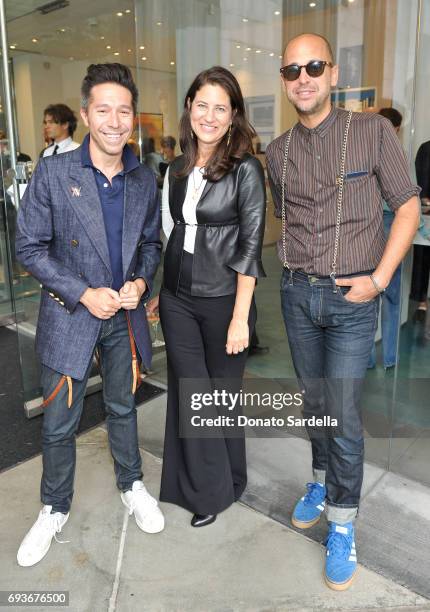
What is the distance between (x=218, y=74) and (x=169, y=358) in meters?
1.18

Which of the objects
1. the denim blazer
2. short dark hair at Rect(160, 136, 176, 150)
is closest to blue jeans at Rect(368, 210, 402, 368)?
the denim blazer

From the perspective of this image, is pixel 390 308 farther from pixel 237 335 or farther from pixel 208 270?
pixel 208 270

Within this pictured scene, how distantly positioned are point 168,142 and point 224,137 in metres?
2.09

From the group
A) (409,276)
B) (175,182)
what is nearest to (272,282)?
(409,276)

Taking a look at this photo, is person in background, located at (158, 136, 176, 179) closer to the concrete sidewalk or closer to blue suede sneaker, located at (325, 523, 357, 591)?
the concrete sidewalk

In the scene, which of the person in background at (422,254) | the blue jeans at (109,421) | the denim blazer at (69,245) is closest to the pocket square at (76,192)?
the denim blazer at (69,245)

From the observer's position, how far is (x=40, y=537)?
2301mm

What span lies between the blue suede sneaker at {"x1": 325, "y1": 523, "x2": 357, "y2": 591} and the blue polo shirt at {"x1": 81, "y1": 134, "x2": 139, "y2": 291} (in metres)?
1.35

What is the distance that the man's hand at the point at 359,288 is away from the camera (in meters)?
2.02

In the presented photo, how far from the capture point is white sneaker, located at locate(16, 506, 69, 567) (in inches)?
88.5

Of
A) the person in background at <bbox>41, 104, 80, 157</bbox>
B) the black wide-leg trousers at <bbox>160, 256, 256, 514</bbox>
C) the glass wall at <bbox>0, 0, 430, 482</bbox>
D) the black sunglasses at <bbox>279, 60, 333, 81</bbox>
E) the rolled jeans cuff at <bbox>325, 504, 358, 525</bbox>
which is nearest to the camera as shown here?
the black sunglasses at <bbox>279, 60, 333, 81</bbox>

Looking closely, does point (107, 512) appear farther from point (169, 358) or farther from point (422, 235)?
point (422, 235)

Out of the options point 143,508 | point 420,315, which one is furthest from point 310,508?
point 420,315

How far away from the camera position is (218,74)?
6.72ft
